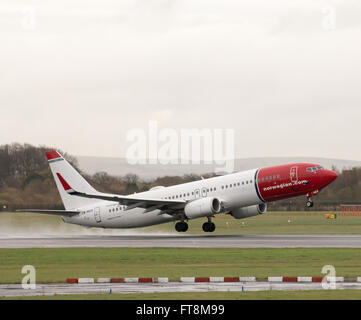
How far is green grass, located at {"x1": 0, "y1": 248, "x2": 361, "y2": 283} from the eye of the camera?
102 ft

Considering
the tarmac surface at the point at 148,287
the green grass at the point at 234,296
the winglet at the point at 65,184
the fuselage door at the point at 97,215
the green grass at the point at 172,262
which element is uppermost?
the winglet at the point at 65,184

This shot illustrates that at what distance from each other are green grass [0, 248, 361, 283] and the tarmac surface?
2.47 m

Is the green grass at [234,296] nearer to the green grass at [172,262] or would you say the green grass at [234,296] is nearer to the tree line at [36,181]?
the green grass at [172,262]

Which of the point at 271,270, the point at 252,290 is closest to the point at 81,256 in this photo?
the point at 271,270

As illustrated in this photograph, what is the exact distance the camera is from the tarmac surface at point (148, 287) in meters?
24.5

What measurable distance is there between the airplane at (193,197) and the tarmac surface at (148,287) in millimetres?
30955

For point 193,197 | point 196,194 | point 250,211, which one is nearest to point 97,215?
point 193,197

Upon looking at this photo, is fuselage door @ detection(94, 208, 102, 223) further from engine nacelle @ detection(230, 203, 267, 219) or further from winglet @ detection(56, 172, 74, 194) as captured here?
engine nacelle @ detection(230, 203, 267, 219)

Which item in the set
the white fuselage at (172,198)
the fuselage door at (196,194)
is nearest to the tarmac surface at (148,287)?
the white fuselage at (172,198)

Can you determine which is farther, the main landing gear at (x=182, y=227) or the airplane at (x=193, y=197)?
the main landing gear at (x=182, y=227)

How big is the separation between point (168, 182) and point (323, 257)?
172 feet

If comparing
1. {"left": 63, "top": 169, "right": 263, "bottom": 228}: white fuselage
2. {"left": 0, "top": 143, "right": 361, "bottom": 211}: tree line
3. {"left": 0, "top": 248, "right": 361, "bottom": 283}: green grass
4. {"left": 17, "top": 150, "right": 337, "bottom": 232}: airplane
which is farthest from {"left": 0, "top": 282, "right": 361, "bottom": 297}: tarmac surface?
{"left": 0, "top": 143, "right": 361, "bottom": 211}: tree line

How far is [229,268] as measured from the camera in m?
33.0
